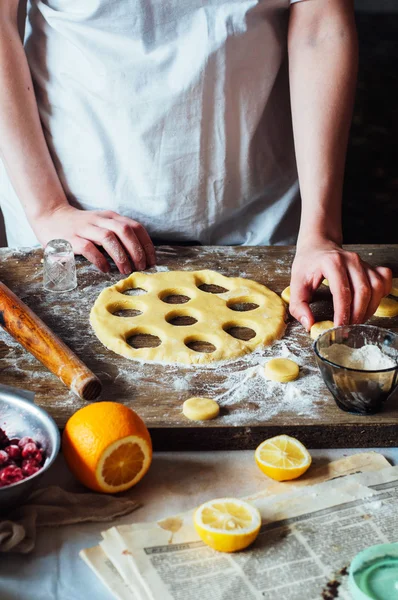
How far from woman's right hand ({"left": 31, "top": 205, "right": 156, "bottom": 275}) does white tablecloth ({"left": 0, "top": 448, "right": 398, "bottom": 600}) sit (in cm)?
73

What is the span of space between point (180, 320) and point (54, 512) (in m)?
0.71

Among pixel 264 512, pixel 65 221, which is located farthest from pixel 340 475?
pixel 65 221

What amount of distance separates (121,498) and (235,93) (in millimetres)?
1226

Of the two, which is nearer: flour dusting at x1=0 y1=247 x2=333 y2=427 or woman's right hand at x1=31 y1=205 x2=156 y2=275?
flour dusting at x1=0 y1=247 x2=333 y2=427

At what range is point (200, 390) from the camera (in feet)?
4.69

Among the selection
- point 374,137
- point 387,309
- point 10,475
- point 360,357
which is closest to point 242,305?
point 387,309

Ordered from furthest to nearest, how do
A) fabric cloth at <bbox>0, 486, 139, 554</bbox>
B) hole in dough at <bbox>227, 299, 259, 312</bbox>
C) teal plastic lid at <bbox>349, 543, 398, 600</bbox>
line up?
hole in dough at <bbox>227, 299, 259, 312</bbox>, fabric cloth at <bbox>0, 486, 139, 554</bbox>, teal plastic lid at <bbox>349, 543, 398, 600</bbox>

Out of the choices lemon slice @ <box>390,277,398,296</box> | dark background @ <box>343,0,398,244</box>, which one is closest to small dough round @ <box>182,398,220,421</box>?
lemon slice @ <box>390,277,398,296</box>

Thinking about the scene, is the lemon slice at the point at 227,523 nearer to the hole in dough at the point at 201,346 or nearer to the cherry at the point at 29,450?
the cherry at the point at 29,450

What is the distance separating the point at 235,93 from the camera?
1973mm

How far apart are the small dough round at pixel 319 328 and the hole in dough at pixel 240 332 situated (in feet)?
0.45

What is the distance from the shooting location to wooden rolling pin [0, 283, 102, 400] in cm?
137

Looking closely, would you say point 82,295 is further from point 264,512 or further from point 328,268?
point 264,512

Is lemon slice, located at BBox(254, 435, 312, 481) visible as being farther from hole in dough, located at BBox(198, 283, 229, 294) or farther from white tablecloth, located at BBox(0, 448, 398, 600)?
hole in dough, located at BBox(198, 283, 229, 294)
